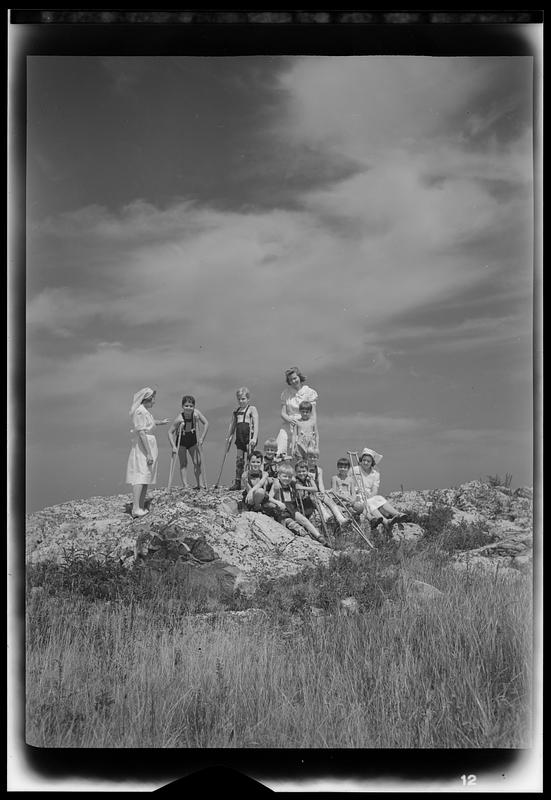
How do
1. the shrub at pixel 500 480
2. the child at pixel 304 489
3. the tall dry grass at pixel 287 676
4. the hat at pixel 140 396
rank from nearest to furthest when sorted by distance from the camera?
the tall dry grass at pixel 287 676 → the shrub at pixel 500 480 → the hat at pixel 140 396 → the child at pixel 304 489

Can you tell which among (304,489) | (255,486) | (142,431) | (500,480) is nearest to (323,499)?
(304,489)

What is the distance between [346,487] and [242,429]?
0.84m

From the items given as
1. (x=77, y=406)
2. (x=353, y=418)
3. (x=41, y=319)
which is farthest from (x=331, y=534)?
(x=41, y=319)

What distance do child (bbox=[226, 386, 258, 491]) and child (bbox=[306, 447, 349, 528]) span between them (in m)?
0.44

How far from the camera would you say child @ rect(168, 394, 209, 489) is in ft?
16.0

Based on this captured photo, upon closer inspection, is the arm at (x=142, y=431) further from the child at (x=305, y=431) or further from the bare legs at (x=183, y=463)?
the child at (x=305, y=431)

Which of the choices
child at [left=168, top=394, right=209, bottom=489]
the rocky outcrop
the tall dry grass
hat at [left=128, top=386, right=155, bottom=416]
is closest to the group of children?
child at [left=168, top=394, right=209, bottom=489]

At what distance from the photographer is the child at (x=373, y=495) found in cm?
500

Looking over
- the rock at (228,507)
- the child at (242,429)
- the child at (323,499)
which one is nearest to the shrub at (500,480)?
the child at (323,499)

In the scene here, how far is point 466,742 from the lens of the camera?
424cm

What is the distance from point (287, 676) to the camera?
4406 mm

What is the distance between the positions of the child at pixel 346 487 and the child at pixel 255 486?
563 mm

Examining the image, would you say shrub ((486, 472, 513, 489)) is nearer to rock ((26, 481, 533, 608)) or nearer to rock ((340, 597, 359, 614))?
rock ((26, 481, 533, 608))
